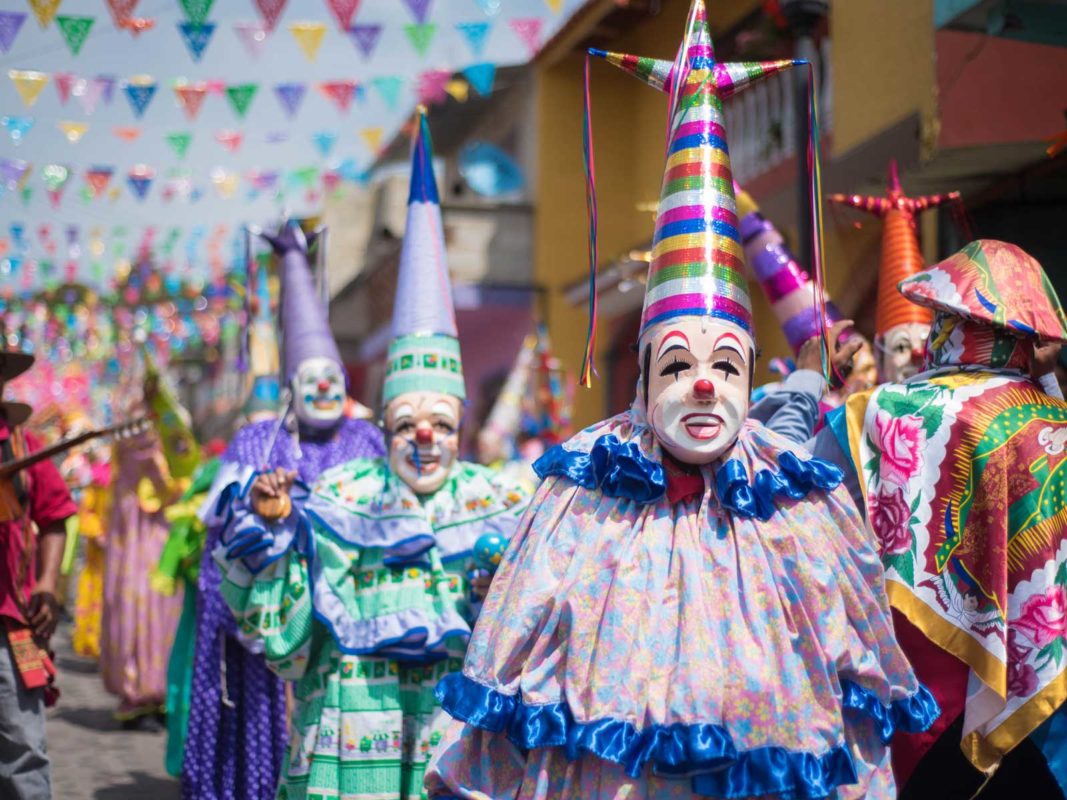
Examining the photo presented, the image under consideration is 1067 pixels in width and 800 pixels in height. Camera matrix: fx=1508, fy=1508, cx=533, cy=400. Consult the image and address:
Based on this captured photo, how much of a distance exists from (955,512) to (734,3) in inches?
410

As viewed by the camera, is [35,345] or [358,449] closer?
[358,449]

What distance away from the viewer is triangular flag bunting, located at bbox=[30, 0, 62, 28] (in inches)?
309

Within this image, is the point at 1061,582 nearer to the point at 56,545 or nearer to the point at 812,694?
the point at 812,694

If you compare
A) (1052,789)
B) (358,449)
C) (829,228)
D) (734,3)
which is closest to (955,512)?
(1052,789)

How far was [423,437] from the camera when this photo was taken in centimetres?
532

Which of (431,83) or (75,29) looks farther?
(431,83)

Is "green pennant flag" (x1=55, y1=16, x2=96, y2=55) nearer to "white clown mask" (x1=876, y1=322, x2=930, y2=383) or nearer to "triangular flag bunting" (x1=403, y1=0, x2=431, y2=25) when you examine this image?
"triangular flag bunting" (x1=403, y1=0, x2=431, y2=25)

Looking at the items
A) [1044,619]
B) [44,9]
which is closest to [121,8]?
[44,9]

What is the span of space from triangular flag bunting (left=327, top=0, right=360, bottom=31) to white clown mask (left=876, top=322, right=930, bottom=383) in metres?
3.99

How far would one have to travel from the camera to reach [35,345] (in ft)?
67.2

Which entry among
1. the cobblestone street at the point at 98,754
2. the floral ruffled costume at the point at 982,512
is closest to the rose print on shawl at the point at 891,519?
the floral ruffled costume at the point at 982,512

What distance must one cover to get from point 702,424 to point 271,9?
17.9ft

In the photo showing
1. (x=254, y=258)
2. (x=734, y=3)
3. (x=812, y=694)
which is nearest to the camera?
(x=812, y=694)

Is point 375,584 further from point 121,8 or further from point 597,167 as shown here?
point 597,167
